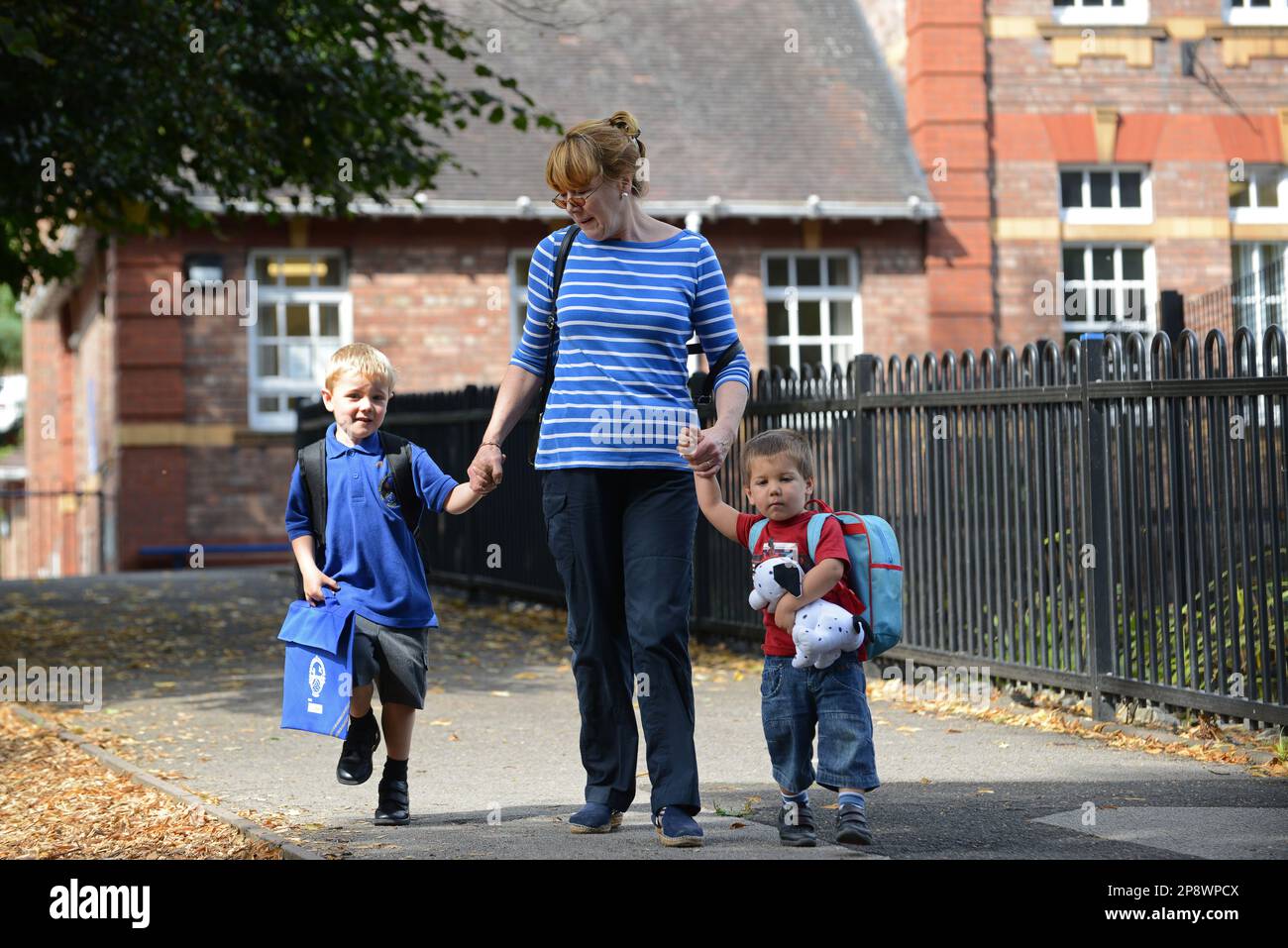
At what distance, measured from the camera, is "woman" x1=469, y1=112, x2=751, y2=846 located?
5172 mm

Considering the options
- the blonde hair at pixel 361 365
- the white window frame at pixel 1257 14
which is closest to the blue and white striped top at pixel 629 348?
the blonde hair at pixel 361 365

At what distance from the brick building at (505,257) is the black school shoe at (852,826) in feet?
50.2

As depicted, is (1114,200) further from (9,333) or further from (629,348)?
(9,333)

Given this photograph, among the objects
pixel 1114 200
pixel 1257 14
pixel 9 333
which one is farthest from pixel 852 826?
pixel 9 333

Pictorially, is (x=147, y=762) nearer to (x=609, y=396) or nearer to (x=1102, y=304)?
(x=609, y=396)

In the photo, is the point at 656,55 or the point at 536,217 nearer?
the point at 536,217

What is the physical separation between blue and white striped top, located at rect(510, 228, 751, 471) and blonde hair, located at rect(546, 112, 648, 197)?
0.82 feet

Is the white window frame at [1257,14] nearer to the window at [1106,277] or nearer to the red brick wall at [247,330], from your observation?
the window at [1106,277]

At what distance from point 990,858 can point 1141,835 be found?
0.68m

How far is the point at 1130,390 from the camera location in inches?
313

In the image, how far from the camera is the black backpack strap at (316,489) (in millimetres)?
5688

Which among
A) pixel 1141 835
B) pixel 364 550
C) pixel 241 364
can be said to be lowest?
pixel 1141 835

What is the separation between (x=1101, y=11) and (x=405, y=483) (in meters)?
19.0

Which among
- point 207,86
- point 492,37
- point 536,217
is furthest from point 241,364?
point 207,86
